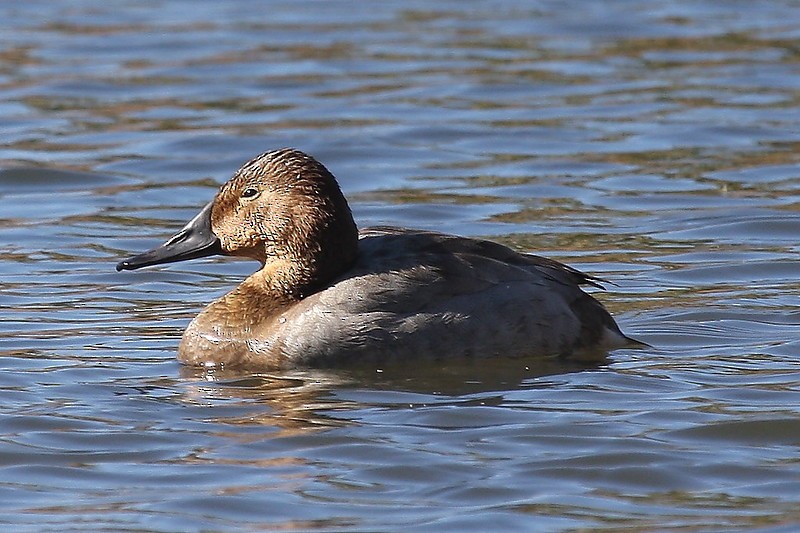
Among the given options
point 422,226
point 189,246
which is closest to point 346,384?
point 189,246

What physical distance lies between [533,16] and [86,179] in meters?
7.31

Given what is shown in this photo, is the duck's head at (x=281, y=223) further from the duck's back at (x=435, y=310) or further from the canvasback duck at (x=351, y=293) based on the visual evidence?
the duck's back at (x=435, y=310)

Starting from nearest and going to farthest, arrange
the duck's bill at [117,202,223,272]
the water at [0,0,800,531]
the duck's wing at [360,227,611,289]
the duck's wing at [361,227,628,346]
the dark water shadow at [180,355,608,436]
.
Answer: the water at [0,0,800,531] → the dark water shadow at [180,355,608,436] → the duck's wing at [361,227,628,346] → the duck's wing at [360,227,611,289] → the duck's bill at [117,202,223,272]

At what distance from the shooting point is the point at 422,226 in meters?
11.5

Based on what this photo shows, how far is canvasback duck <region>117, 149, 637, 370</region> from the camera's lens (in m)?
8.09

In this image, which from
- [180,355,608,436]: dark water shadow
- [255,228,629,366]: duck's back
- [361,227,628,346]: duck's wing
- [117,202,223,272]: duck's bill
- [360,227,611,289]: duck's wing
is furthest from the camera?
[117,202,223,272]: duck's bill

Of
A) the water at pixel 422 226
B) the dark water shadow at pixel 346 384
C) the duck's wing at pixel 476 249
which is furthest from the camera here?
the duck's wing at pixel 476 249

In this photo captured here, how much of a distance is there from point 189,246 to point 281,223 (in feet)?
1.70

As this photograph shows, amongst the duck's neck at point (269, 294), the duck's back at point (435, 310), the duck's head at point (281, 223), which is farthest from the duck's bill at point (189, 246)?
the duck's back at point (435, 310)

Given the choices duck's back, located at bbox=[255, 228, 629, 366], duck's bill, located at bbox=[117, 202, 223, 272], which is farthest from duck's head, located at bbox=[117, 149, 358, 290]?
duck's back, located at bbox=[255, 228, 629, 366]

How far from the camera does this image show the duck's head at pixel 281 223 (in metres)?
8.28

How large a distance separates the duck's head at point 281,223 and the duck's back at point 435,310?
0.14 meters

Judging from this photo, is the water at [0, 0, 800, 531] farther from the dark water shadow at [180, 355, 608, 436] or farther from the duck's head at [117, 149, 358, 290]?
the duck's head at [117, 149, 358, 290]

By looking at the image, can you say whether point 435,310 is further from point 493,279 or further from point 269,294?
point 269,294
